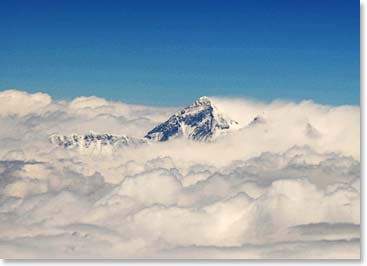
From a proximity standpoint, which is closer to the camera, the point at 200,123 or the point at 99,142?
the point at 99,142

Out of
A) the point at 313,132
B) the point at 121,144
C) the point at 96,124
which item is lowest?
the point at 313,132

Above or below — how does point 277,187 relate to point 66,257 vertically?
above

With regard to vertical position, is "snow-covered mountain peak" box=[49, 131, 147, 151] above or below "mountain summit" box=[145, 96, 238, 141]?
below

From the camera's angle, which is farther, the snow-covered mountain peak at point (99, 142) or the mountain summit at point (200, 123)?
the mountain summit at point (200, 123)

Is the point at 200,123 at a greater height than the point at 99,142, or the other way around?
the point at 200,123

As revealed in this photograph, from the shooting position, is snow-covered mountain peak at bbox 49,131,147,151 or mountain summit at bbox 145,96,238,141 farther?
mountain summit at bbox 145,96,238,141

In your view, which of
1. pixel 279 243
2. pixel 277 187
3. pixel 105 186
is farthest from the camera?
pixel 105 186

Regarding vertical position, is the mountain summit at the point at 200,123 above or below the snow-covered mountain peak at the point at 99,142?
above

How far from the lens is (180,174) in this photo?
44344mm

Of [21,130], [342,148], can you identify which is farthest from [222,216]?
[21,130]

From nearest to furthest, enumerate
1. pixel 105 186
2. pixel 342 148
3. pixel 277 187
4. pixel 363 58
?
pixel 363 58 → pixel 342 148 → pixel 277 187 → pixel 105 186

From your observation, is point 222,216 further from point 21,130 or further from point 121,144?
point 121,144

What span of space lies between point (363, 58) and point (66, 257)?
10.1 metres

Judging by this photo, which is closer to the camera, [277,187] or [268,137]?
[277,187]
